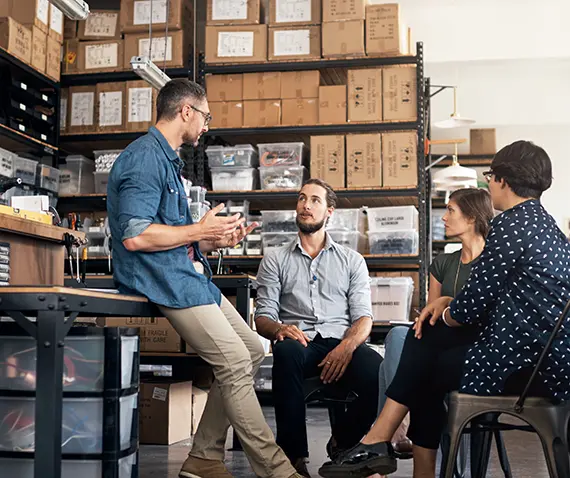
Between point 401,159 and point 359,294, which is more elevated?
point 401,159

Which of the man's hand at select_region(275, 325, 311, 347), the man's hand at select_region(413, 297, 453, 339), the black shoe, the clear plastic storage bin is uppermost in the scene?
the man's hand at select_region(413, 297, 453, 339)

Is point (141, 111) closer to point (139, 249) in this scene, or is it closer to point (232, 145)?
point (232, 145)

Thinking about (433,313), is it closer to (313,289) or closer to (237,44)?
(313,289)

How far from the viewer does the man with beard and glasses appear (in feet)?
9.63

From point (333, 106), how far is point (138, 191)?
3590 millimetres

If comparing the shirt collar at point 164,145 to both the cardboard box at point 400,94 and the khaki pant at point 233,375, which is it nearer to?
the khaki pant at point 233,375

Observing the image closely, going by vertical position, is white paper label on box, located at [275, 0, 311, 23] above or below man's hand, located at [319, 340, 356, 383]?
above

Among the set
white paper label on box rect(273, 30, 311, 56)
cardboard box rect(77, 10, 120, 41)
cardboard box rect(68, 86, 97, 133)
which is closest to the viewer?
white paper label on box rect(273, 30, 311, 56)

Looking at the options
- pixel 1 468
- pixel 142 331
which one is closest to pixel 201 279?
pixel 1 468

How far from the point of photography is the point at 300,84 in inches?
233

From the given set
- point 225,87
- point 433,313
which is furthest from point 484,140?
point 433,313

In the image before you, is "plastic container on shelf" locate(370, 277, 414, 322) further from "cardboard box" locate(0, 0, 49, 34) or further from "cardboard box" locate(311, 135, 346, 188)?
"cardboard box" locate(0, 0, 49, 34)

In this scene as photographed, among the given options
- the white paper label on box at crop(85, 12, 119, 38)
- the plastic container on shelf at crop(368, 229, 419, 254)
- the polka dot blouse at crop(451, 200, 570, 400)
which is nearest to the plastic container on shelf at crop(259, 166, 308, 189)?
the plastic container on shelf at crop(368, 229, 419, 254)

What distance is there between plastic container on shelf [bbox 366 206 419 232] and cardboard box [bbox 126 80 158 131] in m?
1.81
